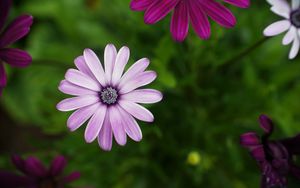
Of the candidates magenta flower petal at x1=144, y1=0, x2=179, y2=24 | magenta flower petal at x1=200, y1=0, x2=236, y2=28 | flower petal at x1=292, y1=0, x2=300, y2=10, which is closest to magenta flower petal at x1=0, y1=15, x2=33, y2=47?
magenta flower petal at x1=144, y1=0, x2=179, y2=24

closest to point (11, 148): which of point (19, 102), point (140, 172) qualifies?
point (19, 102)

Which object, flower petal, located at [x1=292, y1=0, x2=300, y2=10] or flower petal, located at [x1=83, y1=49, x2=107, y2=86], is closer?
flower petal, located at [x1=83, y1=49, x2=107, y2=86]

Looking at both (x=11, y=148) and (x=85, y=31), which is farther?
(x=11, y=148)

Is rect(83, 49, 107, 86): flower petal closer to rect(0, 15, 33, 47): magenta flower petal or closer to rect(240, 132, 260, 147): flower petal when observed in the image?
rect(0, 15, 33, 47): magenta flower petal

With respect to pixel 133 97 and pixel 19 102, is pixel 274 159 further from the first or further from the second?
pixel 19 102

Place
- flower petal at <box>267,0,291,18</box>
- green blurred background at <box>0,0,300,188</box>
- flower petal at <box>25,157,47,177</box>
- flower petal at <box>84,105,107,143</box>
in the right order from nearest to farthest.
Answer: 1. flower petal at <box>84,105,107,143</box>
2. flower petal at <box>267,0,291,18</box>
3. flower petal at <box>25,157,47,177</box>
4. green blurred background at <box>0,0,300,188</box>
